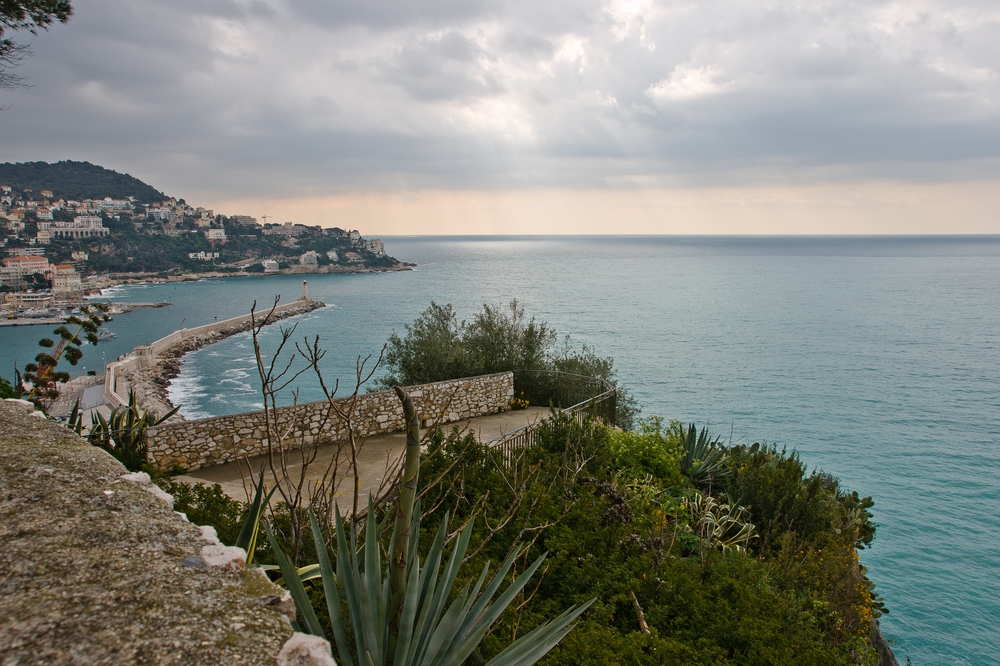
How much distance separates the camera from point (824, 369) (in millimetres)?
47000

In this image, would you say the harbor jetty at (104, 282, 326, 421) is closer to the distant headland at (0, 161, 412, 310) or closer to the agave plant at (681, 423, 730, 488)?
the agave plant at (681, 423, 730, 488)

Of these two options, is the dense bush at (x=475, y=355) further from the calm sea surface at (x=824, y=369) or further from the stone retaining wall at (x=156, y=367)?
the stone retaining wall at (x=156, y=367)

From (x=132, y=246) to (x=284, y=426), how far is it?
164 meters

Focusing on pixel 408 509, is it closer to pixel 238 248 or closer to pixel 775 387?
pixel 775 387

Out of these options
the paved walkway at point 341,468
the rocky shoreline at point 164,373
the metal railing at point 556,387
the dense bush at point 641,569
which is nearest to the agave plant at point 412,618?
the dense bush at point 641,569

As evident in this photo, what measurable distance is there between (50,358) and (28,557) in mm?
9890

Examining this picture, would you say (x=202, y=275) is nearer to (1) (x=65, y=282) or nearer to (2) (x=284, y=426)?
(1) (x=65, y=282)

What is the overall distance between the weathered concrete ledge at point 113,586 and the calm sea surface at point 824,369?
1680cm

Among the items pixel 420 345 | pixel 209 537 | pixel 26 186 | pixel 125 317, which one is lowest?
pixel 125 317

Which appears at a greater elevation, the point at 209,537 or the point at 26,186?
the point at 26,186

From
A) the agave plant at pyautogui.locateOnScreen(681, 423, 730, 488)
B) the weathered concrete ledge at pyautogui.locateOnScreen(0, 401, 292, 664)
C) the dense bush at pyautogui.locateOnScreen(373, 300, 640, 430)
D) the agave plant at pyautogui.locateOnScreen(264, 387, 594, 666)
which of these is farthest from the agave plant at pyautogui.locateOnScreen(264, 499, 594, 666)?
the dense bush at pyautogui.locateOnScreen(373, 300, 640, 430)

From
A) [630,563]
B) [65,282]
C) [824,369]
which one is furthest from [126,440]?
[65,282]

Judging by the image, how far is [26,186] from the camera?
182m

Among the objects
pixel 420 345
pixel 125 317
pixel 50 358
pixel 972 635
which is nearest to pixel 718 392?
pixel 972 635
